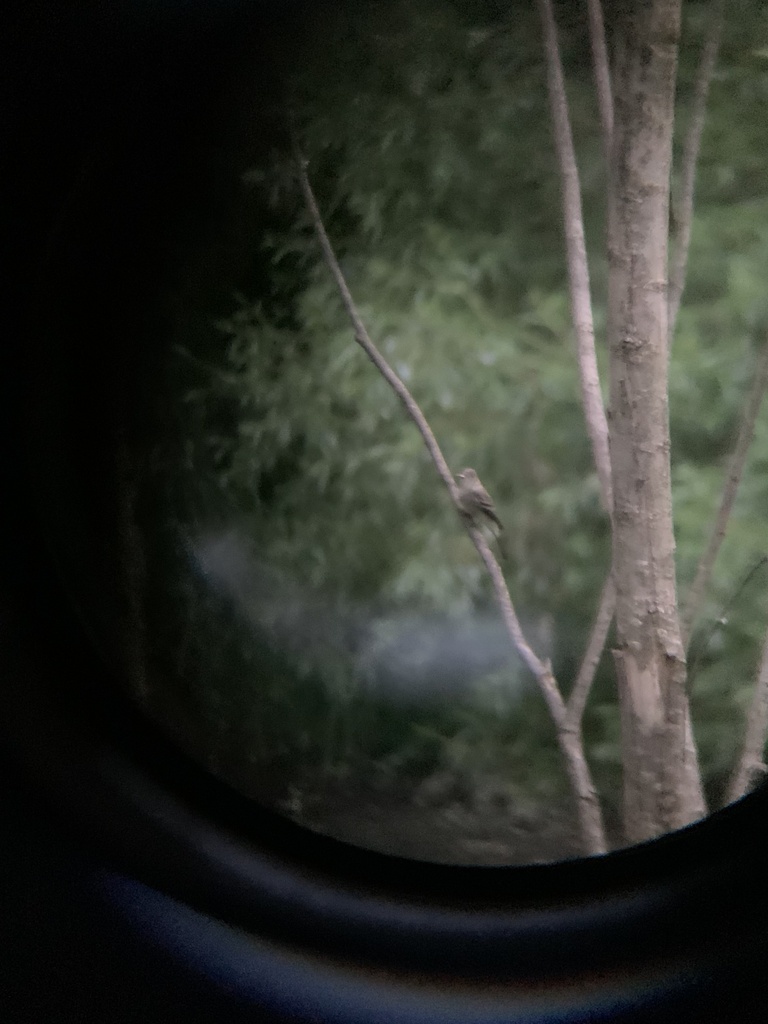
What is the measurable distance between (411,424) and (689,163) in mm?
269

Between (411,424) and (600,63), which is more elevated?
(600,63)

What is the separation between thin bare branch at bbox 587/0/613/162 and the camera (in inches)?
21.8

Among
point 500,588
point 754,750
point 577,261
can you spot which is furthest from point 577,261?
point 754,750

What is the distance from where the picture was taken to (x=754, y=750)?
23.5 inches

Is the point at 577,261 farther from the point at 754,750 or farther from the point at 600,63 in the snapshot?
the point at 754,750

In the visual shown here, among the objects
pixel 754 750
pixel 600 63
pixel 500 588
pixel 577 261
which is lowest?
pixel 754 750

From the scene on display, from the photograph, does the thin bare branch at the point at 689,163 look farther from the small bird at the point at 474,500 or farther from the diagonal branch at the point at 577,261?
the small bird at the point at 474,500

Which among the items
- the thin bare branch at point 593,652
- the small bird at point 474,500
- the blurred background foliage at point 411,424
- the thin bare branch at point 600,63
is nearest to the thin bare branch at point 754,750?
the blurred background foliage at point 411,424

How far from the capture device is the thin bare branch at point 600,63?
0.55 metres

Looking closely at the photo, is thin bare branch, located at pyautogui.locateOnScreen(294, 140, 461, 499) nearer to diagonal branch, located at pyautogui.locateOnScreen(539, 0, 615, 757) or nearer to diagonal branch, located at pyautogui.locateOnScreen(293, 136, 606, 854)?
diagonal branch, located at pyautogui.locateOnScreen(293, 136, 606, 854)

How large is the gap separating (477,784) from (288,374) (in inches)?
14.0

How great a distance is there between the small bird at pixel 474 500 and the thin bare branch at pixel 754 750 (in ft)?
0.74

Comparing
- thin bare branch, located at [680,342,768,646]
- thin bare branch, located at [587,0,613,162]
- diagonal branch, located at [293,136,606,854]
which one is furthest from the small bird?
thin bare branch, located at [587,0,613,162]

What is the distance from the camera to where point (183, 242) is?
2.07 ft
